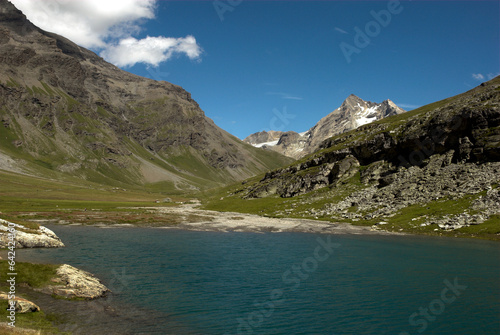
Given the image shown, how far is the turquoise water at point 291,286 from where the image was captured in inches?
1017

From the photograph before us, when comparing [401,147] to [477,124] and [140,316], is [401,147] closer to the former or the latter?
[477,124]

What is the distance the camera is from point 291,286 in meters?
36.0

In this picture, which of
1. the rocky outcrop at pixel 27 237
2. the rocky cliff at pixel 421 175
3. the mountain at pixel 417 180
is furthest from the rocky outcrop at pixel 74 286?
the rocky cliff at pixel 421 175

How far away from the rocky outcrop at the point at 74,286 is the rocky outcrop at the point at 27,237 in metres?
25.3

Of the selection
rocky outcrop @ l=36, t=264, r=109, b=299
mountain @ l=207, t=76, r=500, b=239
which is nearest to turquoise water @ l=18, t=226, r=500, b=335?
rocky outcrop @ l=36, t=264, r=109, b=299

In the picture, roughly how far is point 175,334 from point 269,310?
960cm

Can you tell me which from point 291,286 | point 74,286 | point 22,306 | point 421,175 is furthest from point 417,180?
point 22,306

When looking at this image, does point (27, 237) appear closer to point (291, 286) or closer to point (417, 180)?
point (291, 286)

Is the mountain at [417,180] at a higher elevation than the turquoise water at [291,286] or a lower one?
higher

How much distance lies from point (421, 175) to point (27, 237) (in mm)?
109534

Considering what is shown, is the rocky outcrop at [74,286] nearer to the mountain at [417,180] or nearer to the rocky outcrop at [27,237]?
the rocky outcrop at [27,237]

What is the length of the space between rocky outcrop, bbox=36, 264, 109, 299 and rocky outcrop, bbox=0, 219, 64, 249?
25256mm

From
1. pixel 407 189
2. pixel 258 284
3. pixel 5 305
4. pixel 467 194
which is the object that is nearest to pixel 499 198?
pixel 467 194

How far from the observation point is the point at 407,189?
9919 cm
